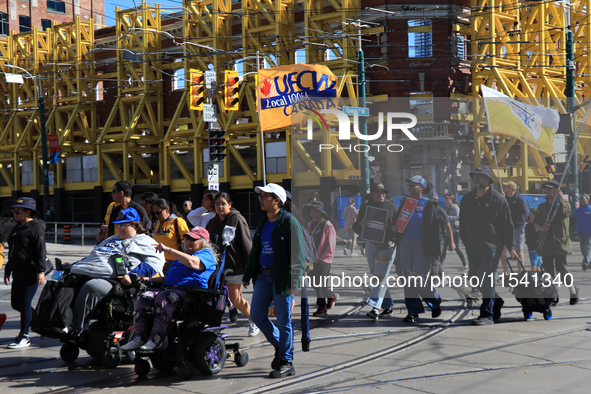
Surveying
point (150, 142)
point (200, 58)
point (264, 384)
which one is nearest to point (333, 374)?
point (264, 384)

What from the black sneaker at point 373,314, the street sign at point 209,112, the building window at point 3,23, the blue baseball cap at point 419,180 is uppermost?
the building window at point 3,23

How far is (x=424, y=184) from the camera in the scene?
25.8 feet

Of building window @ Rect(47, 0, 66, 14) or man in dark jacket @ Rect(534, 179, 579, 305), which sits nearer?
man in dark jacket @ Rect(534, 179, 579, 305)

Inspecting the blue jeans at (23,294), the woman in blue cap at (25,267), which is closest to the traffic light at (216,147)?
the woman in blue cap at (25,267)

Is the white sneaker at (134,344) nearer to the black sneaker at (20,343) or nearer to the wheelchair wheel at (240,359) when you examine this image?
the wheelchair wheel at (240,359)

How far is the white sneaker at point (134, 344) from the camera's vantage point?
603 cm

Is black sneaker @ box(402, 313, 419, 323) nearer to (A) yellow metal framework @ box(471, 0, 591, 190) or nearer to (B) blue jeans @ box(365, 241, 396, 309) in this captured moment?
(B) blue jeans @ box(365, 241, 396, 309)

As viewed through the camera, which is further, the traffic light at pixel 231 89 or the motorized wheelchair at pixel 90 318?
the traffic light at pixel 231 89

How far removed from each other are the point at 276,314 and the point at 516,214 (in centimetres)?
362

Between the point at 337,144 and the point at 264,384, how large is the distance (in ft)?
8.56

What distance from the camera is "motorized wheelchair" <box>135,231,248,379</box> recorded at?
246 inches

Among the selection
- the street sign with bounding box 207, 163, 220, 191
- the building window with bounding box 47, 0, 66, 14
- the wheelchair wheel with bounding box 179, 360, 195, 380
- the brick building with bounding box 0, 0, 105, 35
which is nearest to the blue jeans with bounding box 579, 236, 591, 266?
the wheelchair wheel with bounding box 179, 360, 195, 380

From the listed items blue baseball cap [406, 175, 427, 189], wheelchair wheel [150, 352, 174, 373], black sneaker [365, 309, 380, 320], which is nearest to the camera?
wheelchair wheel [150, 352, 174, 373]

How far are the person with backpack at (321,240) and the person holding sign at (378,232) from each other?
0.51m
